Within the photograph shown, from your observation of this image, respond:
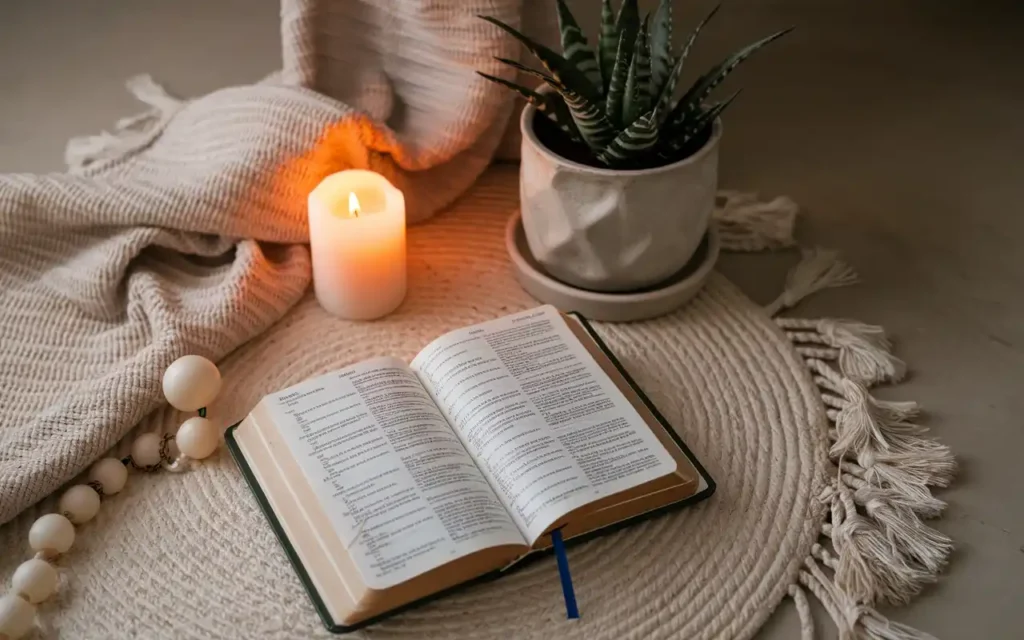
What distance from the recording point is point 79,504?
89cm

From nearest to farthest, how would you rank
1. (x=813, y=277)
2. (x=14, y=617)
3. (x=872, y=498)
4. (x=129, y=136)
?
(x=14, y=617) → (x=872, y=498) → (x=813, y=277) → (x=129, y=136)

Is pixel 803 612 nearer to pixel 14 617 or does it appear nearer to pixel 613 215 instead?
pixel 613 215

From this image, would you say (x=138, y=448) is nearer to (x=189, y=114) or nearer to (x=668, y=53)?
(x=189, y=114)

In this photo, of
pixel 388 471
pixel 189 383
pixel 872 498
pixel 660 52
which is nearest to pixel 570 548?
pixel 388 471

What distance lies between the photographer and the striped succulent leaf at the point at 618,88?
0.98m

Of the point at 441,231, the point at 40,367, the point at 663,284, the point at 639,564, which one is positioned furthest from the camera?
the point at 441,231

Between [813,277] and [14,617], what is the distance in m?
0.82

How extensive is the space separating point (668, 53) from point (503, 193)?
1.03 feet

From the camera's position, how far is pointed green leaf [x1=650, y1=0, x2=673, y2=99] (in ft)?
3.38

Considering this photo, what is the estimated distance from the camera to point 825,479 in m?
0.94

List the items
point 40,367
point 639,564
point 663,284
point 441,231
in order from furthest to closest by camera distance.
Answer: point 441,231
point 663,284
point 40,367
point 639,564

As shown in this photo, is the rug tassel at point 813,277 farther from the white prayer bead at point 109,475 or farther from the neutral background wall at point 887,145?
the white prayer bead at point 109,475

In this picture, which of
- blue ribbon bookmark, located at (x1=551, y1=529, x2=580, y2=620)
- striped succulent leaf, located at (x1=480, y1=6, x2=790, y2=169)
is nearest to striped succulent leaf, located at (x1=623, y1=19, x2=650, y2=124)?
striped succulent leaf, located at (x1=480, y1=6, x2=790, y2=169)

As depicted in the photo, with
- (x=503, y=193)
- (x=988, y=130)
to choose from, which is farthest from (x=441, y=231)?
(x=988, y=130)
